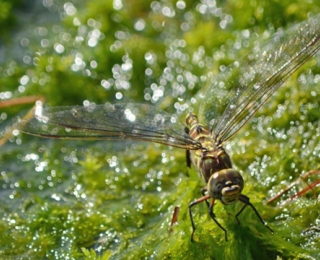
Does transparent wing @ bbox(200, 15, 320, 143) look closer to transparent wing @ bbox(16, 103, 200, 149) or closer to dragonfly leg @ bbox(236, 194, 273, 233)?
transparent wing @ bbox(16, 103, 200, 149)

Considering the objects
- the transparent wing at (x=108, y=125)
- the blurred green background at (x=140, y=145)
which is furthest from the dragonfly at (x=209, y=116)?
the blurred green background at (x=140, y=145)

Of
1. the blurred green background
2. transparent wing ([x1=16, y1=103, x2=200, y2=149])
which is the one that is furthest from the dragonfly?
the blurred green background

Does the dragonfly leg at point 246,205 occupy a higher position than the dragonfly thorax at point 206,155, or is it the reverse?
the dragonfly thorax at point 206,155

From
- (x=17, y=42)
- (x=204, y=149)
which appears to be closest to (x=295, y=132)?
(x=204, y=149)

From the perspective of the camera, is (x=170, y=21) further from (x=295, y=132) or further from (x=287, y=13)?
(x=295, y=132)

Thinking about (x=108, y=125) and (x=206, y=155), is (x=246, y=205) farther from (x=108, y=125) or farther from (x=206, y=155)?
(x=108, y=125)

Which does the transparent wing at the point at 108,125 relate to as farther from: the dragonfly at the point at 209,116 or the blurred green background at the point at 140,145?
the blurred green background at the point at 140,145

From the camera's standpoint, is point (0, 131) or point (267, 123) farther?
point (0, 131)
